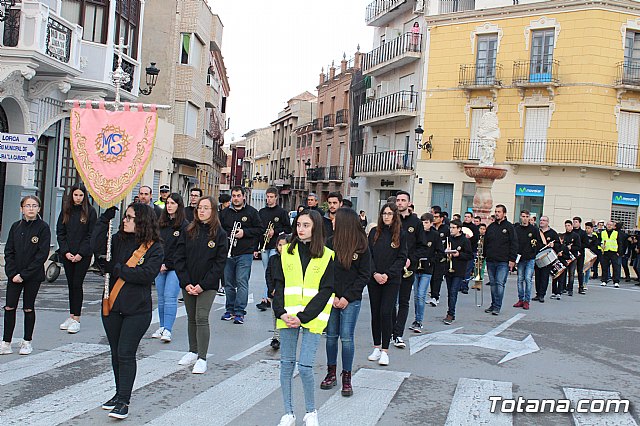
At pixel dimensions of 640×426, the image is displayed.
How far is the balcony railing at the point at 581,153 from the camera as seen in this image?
1214 inches

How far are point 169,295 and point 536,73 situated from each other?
26.7 meters

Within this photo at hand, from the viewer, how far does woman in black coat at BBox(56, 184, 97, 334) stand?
9523 millimetres

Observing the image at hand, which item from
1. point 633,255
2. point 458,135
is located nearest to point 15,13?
point 633,255

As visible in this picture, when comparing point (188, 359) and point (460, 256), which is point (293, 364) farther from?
point (460, 256)

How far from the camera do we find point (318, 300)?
5.92m

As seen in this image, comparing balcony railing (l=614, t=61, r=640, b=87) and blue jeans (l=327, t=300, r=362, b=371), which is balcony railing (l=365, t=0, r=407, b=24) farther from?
blue jeans (l=327, t=300, r=362, b=371)

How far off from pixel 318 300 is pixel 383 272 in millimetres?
2606

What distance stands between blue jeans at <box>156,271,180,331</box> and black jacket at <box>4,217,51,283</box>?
1.56m

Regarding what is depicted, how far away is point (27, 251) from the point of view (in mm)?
8156

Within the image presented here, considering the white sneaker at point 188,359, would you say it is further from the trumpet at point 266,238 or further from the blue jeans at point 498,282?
the blue jeans at point 498,282

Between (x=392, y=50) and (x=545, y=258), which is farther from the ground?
(x=392, y=50)

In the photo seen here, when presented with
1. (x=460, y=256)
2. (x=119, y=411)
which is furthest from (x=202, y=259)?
(x=460, y=256)

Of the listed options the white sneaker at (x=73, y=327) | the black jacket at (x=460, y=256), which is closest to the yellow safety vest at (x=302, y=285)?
the white sneaker at (x=73, y=327)

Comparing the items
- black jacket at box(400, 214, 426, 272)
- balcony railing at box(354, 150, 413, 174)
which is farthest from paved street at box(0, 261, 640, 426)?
balcony railing at box(354, 150, 413, 174)
